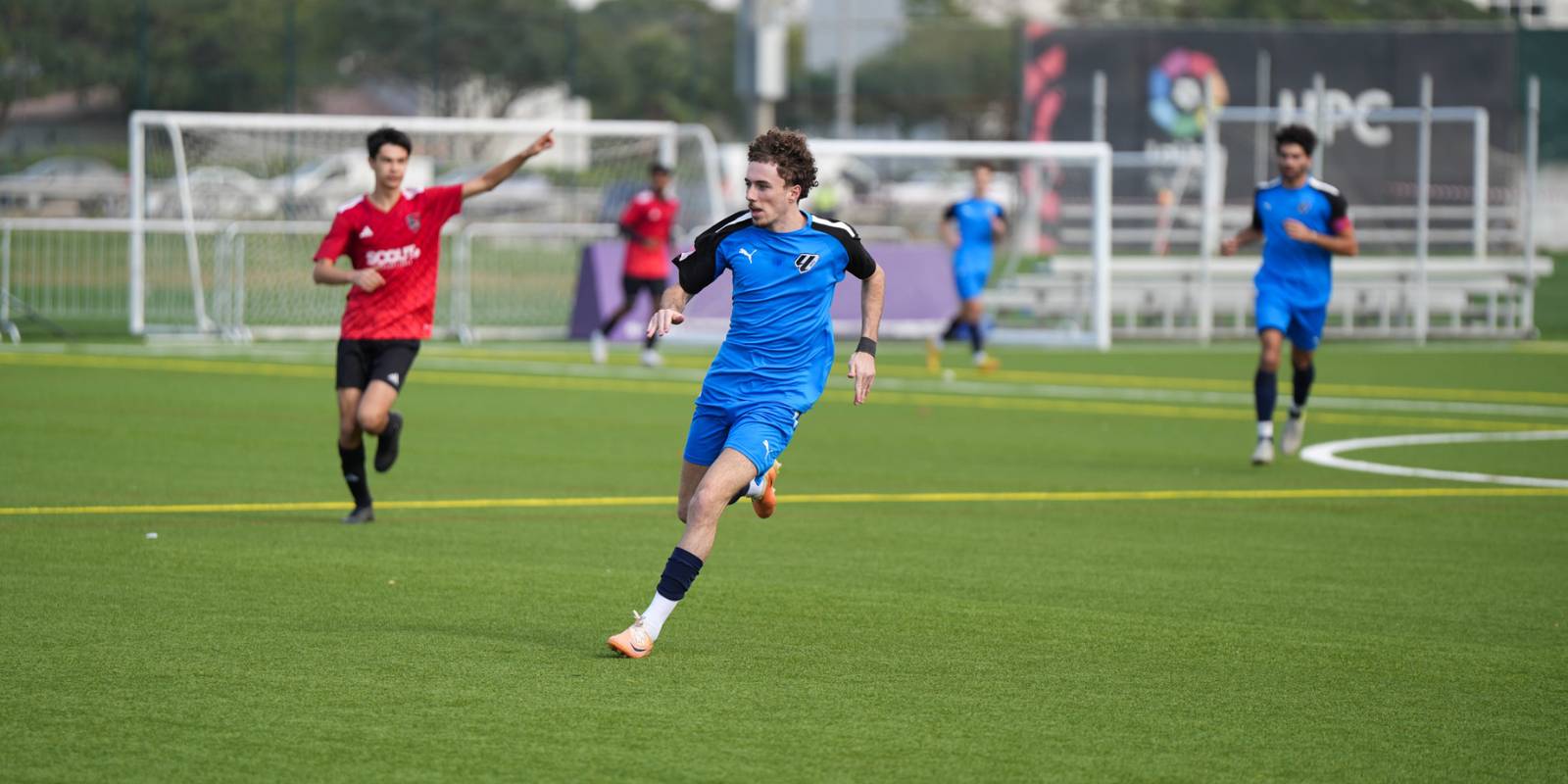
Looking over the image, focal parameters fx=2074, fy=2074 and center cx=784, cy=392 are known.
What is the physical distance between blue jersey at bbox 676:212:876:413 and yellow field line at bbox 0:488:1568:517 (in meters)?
4.00

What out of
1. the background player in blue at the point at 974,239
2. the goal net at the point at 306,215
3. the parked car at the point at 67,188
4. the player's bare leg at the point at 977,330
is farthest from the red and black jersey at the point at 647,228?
the parked car at the point at 67,188

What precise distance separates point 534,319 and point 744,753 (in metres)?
23.1

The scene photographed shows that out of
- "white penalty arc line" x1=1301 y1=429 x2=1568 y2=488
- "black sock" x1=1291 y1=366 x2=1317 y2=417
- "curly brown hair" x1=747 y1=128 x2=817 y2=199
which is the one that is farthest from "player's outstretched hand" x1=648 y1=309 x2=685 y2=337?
"black sock" x1=1291 y1=366 x2=1317 y2=417

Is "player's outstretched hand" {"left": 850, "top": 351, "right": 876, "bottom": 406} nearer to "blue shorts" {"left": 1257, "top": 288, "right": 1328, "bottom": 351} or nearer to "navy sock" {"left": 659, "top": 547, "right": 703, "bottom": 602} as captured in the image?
"navy sock" {"left": 659, "top": 547, "right": 703, "bottom": 602}

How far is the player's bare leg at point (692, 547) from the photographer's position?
7375 millimetres

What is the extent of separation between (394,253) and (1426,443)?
27.5 ft

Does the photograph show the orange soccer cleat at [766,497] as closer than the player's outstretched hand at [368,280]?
Yes

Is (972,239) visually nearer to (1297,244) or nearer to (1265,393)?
(1297,244)

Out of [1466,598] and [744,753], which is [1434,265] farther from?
[744,753]

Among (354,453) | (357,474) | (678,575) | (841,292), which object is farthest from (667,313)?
(841,292)

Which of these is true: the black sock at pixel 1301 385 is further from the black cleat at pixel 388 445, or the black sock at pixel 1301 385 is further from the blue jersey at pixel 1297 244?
the black cleat at pixel 388 445

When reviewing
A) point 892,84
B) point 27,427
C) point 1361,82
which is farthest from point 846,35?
point 27,427

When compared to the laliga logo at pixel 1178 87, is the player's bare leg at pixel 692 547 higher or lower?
lower

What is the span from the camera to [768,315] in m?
7.94
